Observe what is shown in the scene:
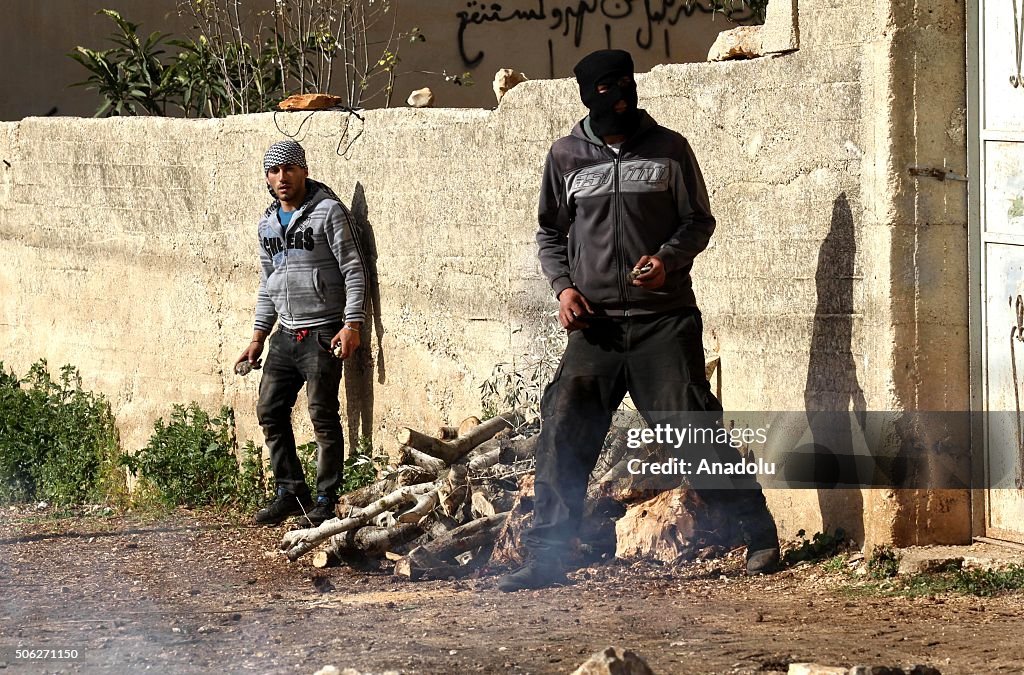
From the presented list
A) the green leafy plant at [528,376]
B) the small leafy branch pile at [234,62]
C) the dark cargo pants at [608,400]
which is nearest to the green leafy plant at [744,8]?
the small leafy branch pile at [234,62]

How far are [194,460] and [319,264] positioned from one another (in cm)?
171

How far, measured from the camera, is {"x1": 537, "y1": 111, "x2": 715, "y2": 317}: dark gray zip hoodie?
17.1 ft

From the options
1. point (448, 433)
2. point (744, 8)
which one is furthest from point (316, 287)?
point (744, 8)

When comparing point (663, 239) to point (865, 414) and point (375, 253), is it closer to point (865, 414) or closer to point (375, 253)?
point (865, 414)

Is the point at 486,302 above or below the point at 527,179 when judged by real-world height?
below

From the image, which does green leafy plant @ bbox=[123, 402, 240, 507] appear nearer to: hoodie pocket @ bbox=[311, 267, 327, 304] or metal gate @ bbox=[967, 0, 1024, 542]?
hoodie pocket @ bbox=[311, 267, 327, 304]

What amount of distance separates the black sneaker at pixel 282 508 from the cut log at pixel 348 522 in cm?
67

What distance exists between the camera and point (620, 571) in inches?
216

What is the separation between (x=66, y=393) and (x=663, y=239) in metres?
5.02

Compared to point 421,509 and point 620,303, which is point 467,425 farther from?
point 620,303

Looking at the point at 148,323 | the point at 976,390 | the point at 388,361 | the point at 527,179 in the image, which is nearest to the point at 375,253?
the point at 388,361

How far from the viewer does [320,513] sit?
678 cm

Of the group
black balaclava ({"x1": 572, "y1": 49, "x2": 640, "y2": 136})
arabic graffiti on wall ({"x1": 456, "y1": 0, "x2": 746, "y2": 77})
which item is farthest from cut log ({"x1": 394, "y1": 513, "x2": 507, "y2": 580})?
arabic graffiti on wall ({"x1": 456, "y1": 0, "x2": 746, "y2": 77})

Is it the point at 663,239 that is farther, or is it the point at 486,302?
Result: the point at 486,302
